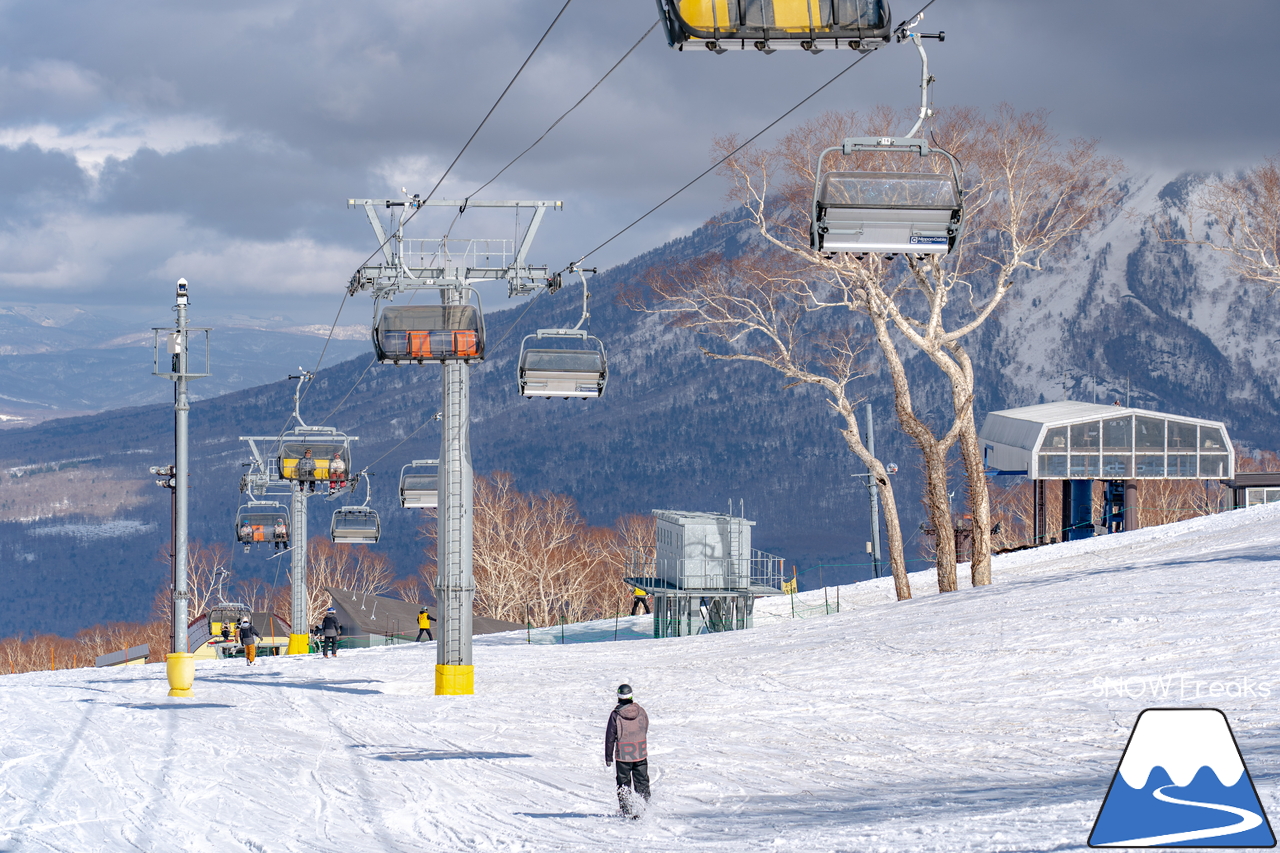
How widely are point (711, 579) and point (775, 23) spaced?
3302cm

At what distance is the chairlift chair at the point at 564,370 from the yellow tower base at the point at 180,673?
289 inches

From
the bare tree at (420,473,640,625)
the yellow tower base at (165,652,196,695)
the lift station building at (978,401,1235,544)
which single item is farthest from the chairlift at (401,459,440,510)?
the lift station building at (978,401,1235,544)

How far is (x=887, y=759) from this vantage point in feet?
42.5

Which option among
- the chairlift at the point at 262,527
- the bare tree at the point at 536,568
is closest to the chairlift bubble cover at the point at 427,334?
the chairlift at the point at 262,527

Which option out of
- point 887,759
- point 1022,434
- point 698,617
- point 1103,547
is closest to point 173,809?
point 887,759

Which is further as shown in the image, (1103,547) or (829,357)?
(1103,547)

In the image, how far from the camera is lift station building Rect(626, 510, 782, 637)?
3922cm

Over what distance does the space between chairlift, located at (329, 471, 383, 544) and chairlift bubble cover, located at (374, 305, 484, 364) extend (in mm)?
20769

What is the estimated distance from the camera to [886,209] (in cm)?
1115

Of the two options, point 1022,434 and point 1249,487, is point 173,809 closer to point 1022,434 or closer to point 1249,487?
point 1022,434

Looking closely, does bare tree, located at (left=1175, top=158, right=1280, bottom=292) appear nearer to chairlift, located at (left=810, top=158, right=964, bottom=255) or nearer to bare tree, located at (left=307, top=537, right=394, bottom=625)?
chairlift, located at (left=810, top=158, right=964, bottom=255)

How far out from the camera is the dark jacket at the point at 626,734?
34.4ft

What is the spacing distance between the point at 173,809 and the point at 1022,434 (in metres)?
51.2

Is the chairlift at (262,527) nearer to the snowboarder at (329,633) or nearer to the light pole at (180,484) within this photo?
the snowboarder at (329,633)
